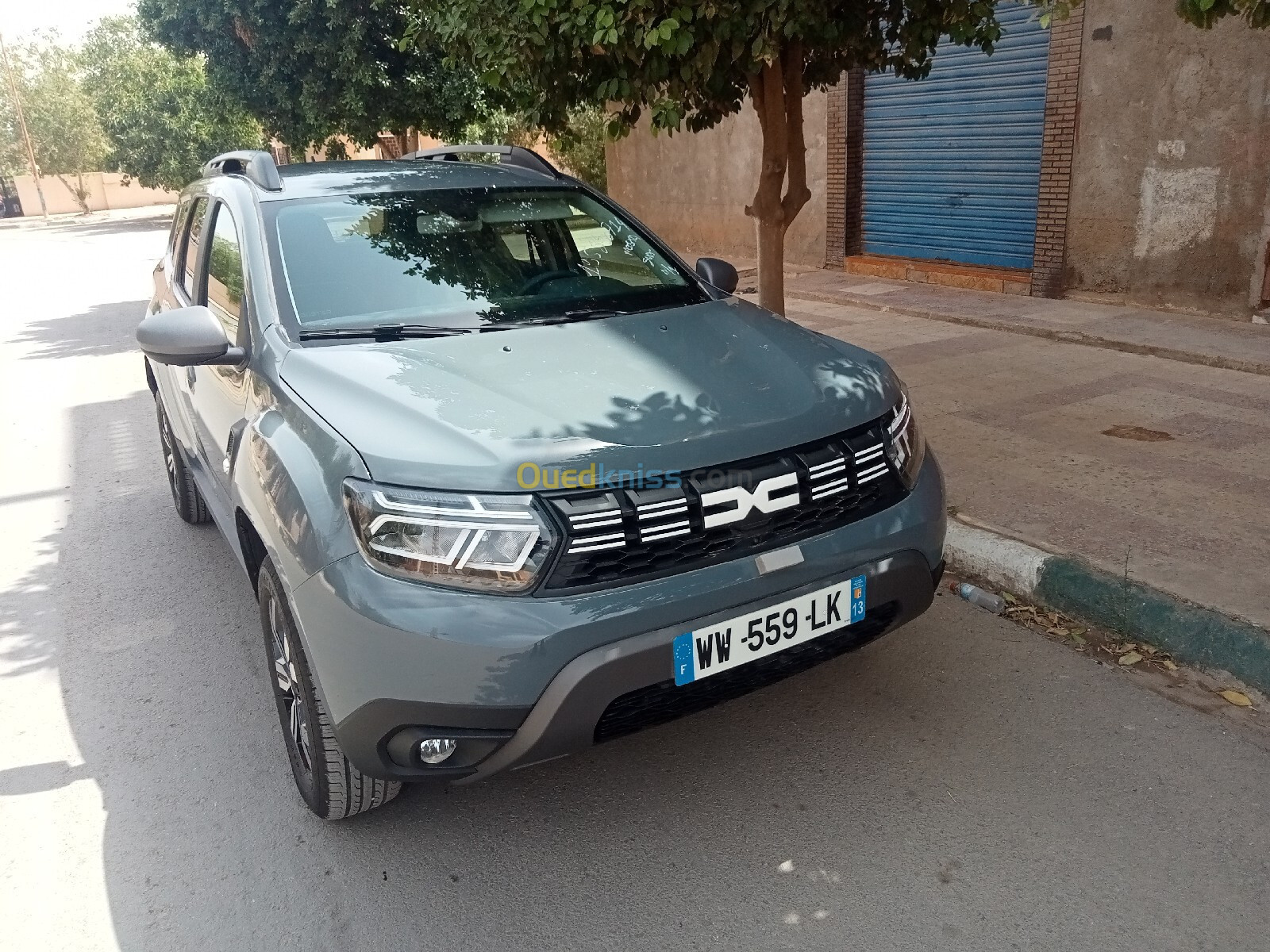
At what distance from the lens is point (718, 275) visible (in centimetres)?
396

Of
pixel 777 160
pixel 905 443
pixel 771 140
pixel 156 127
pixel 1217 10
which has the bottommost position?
pixel 905 443

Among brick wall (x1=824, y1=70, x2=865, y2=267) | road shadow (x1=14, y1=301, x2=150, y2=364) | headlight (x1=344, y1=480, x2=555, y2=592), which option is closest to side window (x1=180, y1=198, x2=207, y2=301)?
headlight (x1=344, y1=480, x2=555, y2=592)

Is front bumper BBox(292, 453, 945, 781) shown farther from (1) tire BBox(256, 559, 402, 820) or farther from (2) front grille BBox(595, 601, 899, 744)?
(1) tire BBox(256, 559, 402, 820)

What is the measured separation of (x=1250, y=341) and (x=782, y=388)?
644 cm

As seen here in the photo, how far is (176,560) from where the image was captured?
4.85m

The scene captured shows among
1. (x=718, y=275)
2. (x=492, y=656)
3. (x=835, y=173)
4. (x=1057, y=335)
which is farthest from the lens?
(x=835, y=173)

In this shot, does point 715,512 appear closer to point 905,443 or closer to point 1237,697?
point 905,443

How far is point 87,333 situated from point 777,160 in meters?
9.32

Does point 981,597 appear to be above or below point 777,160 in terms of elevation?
below

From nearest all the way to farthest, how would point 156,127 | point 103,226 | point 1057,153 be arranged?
1. point 1057,153
2. point 156,127
3. point 103,226

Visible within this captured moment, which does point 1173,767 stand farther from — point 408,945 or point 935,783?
point 408,945

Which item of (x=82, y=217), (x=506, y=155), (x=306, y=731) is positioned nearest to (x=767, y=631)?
(x=306, y=731)

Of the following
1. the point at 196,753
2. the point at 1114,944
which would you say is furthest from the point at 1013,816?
the point at 196,753

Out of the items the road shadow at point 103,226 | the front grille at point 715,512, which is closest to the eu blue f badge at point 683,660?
the front grille at point 715,512
